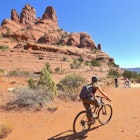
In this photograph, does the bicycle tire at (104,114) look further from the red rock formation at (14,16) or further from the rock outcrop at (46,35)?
the red rock formation at (14,16)

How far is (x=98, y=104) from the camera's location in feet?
22.1

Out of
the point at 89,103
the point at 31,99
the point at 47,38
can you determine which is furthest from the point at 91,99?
the point at 47,38

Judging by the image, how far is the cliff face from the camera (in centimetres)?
6222

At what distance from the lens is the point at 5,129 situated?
22.7 feet

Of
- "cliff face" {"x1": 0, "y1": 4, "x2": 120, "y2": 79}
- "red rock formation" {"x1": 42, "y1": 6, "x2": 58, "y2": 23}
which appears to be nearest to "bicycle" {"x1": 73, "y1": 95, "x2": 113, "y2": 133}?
"cliff face" {"x1": 0, "y1": 4, "x2": 120, "y2": 79}

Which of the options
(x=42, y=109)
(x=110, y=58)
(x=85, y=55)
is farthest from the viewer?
(x=110, y=58)

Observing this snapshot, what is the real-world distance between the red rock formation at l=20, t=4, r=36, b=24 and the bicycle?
10697 centimetres

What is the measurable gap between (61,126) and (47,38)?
70257 millimetres

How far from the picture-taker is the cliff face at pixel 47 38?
204 feet

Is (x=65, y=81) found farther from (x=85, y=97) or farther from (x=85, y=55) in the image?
(x=85, y=55)

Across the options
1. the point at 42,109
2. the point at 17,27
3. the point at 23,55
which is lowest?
the point at 42,109

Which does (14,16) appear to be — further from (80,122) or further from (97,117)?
(80,122)

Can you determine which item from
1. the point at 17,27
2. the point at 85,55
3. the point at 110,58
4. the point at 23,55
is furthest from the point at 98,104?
the point at 17,27

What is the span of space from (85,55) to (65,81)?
5335 centimetres
